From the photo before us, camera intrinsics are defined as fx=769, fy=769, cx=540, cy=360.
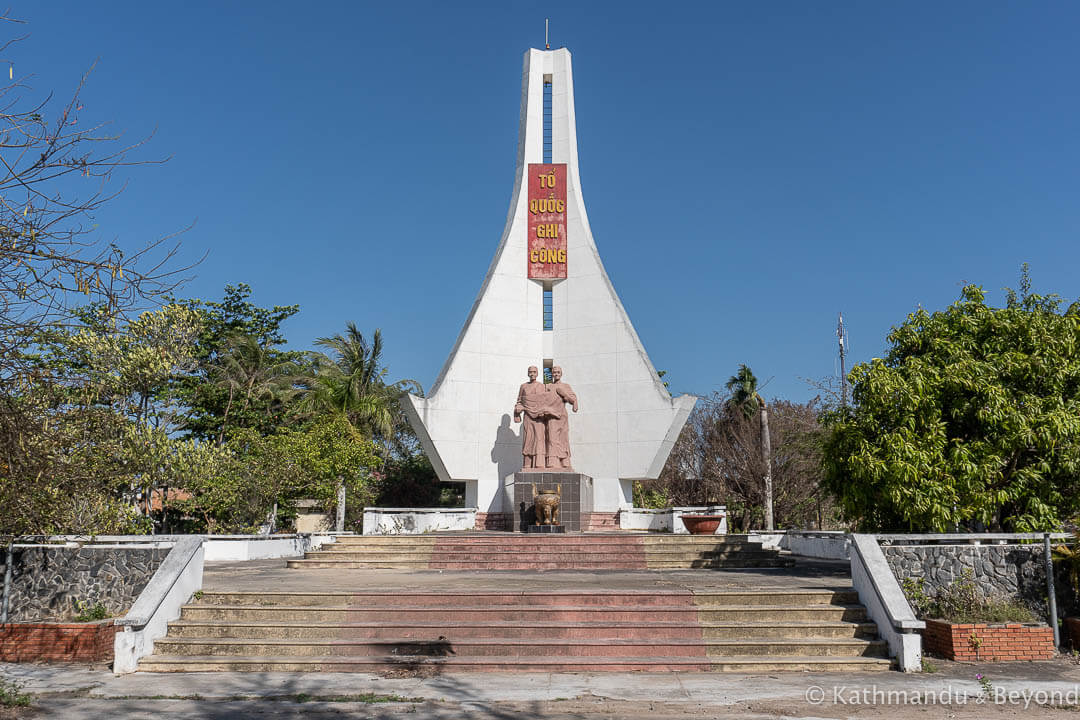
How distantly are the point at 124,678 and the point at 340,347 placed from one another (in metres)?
22.5

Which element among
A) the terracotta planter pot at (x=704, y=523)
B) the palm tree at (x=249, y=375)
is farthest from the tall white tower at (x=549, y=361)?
the palm tree at (x=249, y=375)

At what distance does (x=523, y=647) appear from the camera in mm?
7820

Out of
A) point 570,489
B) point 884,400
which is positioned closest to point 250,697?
point 884,400

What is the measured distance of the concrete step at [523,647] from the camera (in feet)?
25.2

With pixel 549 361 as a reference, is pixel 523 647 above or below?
below

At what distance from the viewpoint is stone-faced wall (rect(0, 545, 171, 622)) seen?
27.6 feet

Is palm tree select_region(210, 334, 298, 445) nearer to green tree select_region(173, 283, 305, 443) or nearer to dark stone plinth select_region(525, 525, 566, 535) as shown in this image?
green tree select_region(173, 283, 305, 443)

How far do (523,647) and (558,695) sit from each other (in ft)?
4.84

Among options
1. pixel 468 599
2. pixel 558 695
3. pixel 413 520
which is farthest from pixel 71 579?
pixel 413 520

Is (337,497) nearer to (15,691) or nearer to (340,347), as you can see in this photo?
(340,347)

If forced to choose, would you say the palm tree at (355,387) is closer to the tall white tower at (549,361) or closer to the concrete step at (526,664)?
the tall white tower at (549,361)

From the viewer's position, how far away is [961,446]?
9.20 metres

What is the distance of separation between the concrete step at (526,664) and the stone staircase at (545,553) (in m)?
5.74

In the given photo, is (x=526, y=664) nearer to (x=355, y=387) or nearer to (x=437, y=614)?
(x=437, y=614)
